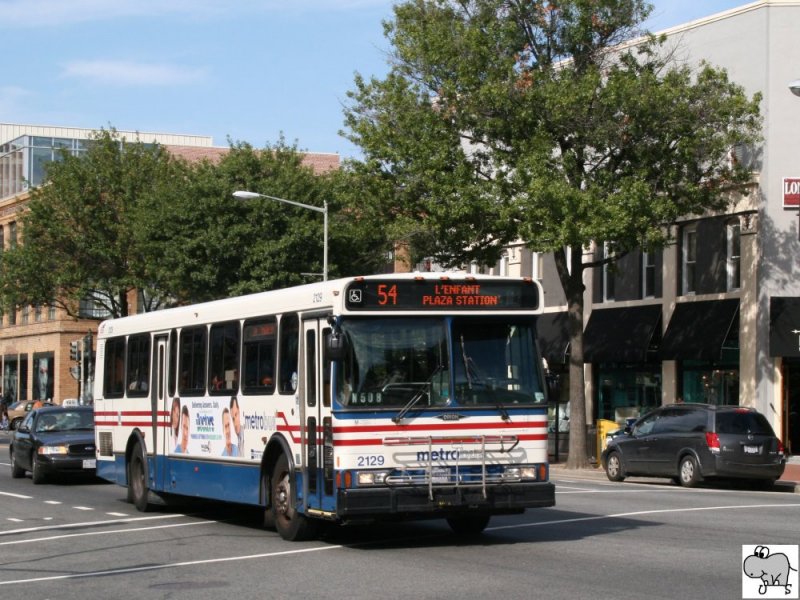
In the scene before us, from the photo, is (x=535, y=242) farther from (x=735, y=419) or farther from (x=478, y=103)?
(x=735, y=419)

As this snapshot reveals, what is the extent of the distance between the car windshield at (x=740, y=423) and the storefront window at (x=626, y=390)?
11499 mm

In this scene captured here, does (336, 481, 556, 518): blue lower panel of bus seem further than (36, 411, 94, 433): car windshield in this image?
No

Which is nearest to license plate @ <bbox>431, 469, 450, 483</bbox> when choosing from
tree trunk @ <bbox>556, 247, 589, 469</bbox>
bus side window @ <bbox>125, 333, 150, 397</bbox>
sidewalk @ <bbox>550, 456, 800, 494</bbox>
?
bus side window @ <bbox>125, 333, 150, 397</bbox>

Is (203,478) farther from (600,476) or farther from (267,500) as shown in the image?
(600,476)

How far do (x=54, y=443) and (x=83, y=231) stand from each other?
26.9m

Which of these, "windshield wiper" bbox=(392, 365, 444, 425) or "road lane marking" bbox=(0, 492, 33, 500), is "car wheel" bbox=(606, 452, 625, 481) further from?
"windshield wiper" bbox=(392, 365, 444, 425)

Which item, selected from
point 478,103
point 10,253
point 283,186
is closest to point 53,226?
point 10,253

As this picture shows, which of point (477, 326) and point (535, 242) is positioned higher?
point (535, 242)

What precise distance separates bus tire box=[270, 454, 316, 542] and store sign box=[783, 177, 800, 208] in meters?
19.2

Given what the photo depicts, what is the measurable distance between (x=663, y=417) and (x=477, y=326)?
570 inches

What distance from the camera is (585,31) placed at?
3098 centimetres

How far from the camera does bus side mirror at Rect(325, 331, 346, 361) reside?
13477 mm

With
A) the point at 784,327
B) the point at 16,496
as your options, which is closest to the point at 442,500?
the point at 16,496

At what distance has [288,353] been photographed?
50.2ft
